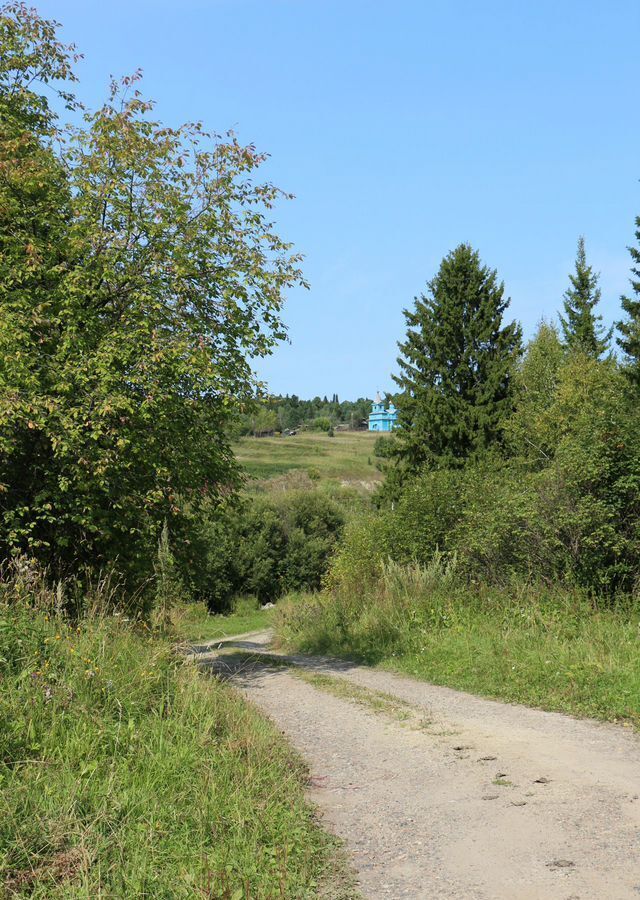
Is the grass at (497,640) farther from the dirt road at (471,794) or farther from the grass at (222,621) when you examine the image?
the grass at (222,621)

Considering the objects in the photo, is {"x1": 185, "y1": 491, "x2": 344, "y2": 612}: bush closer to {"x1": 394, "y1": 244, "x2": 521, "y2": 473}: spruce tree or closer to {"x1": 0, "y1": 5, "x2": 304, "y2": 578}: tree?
{"x1": 394, "y1": 244, "x2": 521, "y2": 473}: spruce tree

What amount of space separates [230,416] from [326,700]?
3797 millimetres

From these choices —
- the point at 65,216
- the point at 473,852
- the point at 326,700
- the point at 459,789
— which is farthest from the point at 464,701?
the point at 65,216

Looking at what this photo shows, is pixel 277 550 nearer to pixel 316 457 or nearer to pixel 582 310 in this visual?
pixel 582 310

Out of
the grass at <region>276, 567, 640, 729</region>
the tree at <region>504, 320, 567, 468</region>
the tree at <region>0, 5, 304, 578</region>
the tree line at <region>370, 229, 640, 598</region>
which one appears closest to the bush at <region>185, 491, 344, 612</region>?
the tree line at <region>370, 229, 640, 598</region>

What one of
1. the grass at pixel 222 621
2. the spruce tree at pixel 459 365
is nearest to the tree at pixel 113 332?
the grass at pixel 222 621

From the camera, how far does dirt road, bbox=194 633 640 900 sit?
4227 millimetres

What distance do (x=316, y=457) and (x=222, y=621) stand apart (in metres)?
84.0

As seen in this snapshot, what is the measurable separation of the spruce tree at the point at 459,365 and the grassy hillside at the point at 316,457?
2298 inches

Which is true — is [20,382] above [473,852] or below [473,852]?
above

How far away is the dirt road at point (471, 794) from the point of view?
4.23m

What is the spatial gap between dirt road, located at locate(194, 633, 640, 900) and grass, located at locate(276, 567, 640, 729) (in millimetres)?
614

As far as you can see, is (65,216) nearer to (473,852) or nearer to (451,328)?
(473,852)

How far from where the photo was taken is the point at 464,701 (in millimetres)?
8984
